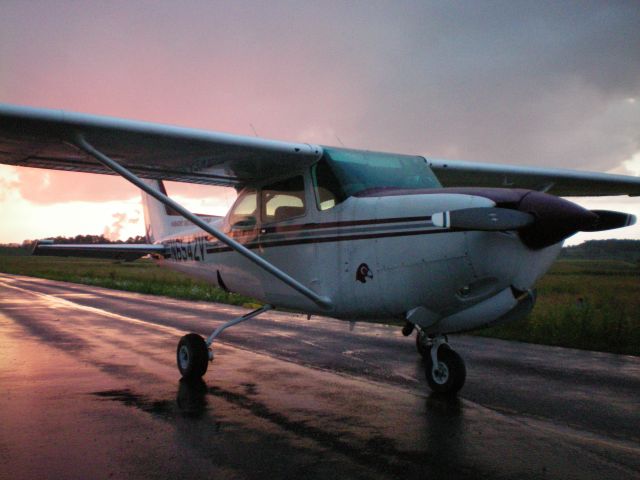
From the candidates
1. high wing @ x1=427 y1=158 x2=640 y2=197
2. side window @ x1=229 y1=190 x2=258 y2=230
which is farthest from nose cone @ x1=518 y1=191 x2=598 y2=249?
side window @ x1=229 y1=190 x2=258 y2=230

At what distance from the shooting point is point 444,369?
5.75m

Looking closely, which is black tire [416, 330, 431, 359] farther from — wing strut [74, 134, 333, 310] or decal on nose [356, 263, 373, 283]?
decal on nose [356, 263, 373, 283]

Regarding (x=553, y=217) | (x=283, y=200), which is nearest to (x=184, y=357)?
(x=283, y=200)

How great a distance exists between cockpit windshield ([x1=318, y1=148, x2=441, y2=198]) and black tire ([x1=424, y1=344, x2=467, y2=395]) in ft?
5.66

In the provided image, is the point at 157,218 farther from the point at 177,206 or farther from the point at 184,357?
the point at 177,206

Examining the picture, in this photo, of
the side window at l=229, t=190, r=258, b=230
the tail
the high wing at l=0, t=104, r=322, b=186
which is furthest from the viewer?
the tail

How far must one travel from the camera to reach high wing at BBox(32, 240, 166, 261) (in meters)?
8.92

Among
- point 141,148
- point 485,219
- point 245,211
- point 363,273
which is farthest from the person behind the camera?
point 245,211

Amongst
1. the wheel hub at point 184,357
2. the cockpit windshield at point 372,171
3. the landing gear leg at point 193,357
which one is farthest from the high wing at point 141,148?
the wheel hub at point 184,357

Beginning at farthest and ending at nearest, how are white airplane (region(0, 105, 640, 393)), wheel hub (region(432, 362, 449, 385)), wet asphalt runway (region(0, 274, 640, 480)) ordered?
wheel hub (region(432, 362, 449, 385)), white airplane (region(0, 105, 640, 393)), wet asphalt runway (region(0, 274, 640, 480))

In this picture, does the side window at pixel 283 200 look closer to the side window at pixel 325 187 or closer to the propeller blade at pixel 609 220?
the side window at pixel 325 187

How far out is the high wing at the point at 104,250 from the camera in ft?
29.3

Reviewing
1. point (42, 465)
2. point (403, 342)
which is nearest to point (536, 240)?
point (42, 465)

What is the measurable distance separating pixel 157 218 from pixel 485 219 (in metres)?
8.06
